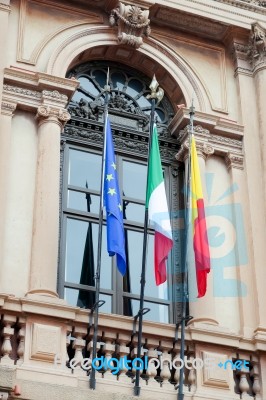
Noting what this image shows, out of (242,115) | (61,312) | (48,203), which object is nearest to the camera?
(61,312)

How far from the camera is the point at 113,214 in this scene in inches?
517

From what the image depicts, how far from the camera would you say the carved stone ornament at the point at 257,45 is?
16547mm

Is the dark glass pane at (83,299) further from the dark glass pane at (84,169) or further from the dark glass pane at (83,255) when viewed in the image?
the dark glass pane at (84,169)

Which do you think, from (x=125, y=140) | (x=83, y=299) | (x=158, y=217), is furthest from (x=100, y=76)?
(x=83, y=299)

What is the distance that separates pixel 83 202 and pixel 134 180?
1.02 m

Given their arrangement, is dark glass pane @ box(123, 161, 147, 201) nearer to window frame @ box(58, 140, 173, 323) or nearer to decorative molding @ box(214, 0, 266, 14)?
window frame @ box(58, 140, 173, 323)

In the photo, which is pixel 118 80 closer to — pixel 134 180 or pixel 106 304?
pixel 134 180

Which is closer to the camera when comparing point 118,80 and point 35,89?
point 35,89

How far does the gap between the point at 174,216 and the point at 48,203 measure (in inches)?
89.7

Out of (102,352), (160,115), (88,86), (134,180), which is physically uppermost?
(88,86)

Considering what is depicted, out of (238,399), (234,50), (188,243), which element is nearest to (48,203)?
(188,243)

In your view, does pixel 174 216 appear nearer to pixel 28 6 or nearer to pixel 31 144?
pixel 31 144

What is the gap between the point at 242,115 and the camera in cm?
1609

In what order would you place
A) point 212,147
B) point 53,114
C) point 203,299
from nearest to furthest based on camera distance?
point 203,299 < point 53,114 < point 212,147
